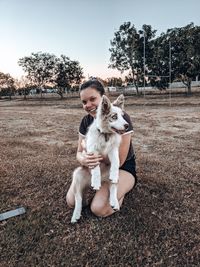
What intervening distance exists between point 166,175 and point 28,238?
292cm

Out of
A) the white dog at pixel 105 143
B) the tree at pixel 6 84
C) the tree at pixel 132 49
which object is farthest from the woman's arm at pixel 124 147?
the tree at pixel 6 84

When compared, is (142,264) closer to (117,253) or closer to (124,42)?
(117,253)

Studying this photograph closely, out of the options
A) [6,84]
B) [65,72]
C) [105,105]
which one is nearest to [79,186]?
[105,105]

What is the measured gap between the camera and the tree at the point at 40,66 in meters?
43.7

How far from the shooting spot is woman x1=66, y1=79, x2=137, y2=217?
11.4 ft

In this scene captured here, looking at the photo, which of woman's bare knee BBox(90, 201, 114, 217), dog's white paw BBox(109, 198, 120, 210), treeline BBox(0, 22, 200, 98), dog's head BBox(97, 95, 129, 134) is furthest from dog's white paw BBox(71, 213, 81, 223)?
treeline BBox(0, 22, 200, 98)

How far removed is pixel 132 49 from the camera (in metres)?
37.6

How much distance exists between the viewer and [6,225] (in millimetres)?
3688

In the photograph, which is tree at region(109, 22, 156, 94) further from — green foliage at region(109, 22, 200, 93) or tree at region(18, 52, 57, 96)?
tree at region(18, 52, 57, 96)

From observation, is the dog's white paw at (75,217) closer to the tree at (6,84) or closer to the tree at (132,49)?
the tree at (132,49)

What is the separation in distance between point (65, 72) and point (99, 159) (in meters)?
41.8

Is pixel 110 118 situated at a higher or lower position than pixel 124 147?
higher

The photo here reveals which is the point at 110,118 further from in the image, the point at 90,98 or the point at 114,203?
the point at 114,203

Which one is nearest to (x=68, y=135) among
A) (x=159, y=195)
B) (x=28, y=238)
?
(x=159, y=195)
